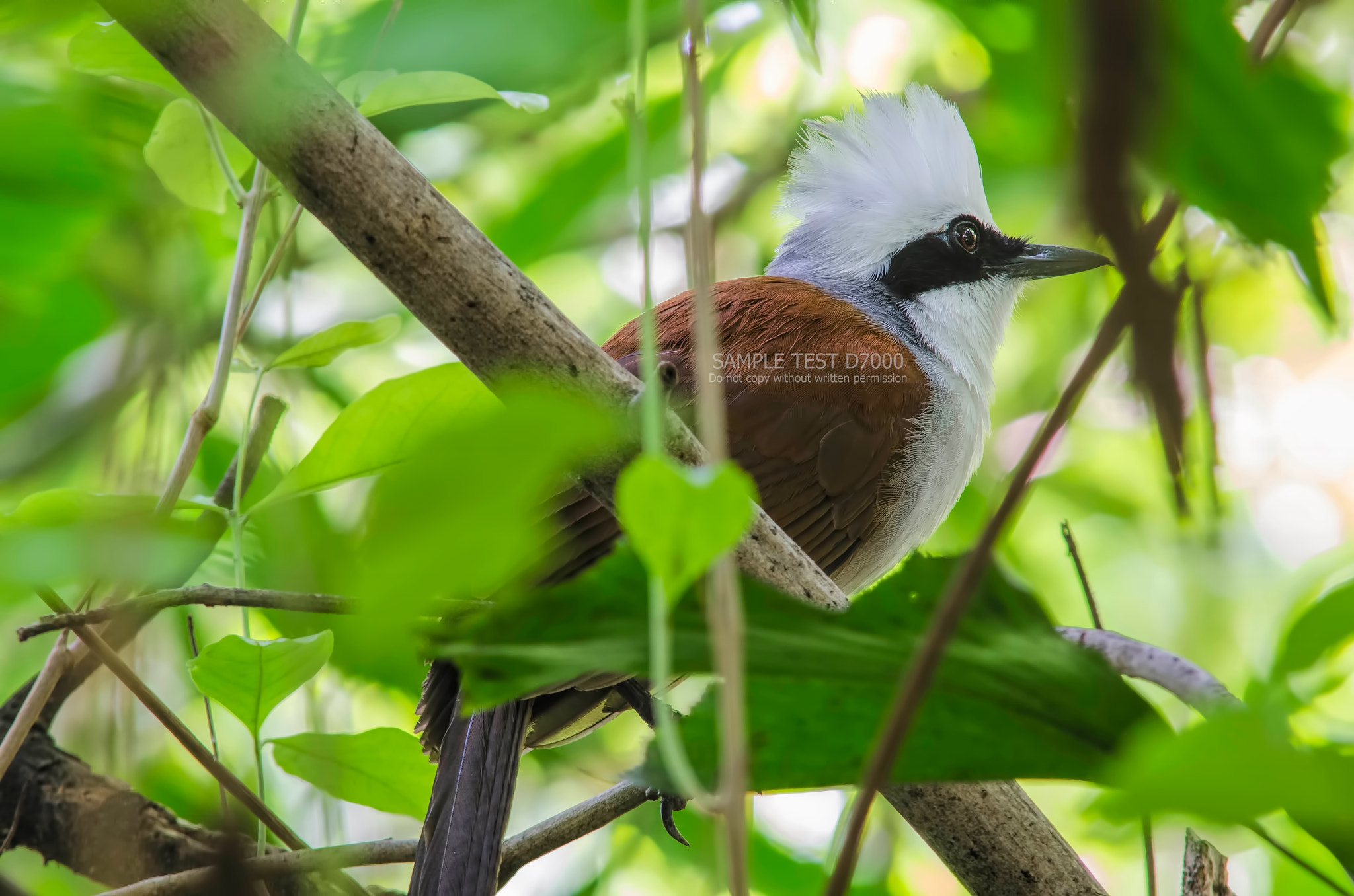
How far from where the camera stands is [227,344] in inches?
57.0

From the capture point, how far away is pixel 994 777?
0.84m

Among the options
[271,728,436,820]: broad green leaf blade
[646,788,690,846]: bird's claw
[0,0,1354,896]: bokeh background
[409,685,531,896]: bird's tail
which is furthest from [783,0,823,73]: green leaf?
[646,788,690,846]: bird's claw

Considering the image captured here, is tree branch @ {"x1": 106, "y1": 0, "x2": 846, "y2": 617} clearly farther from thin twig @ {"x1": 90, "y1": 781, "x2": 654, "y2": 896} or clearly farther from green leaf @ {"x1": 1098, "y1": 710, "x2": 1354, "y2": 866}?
thin twig @ {"x1": 90, "y1": 781, "x2": 654, "y2": 896}

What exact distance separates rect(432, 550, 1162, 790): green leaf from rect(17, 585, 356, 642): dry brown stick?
0.42 meters

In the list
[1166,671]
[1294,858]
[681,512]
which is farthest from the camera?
[1166,671]

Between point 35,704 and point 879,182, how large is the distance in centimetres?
223

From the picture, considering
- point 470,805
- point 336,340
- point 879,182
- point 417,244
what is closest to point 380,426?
point 336,340

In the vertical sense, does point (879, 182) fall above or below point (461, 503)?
above

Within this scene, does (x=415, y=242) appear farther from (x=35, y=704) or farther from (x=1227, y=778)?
(x=35, y=704)

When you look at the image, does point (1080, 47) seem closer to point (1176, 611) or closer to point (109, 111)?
point (109, 111)

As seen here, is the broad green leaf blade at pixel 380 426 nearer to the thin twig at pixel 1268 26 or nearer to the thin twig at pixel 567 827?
the thin twig at pixel 567 827

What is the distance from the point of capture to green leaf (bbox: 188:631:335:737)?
1.21 meters

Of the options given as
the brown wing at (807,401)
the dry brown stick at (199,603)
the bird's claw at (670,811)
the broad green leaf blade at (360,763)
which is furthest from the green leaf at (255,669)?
the bird's claw at (670,811)

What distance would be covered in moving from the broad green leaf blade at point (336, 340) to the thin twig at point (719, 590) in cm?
77
